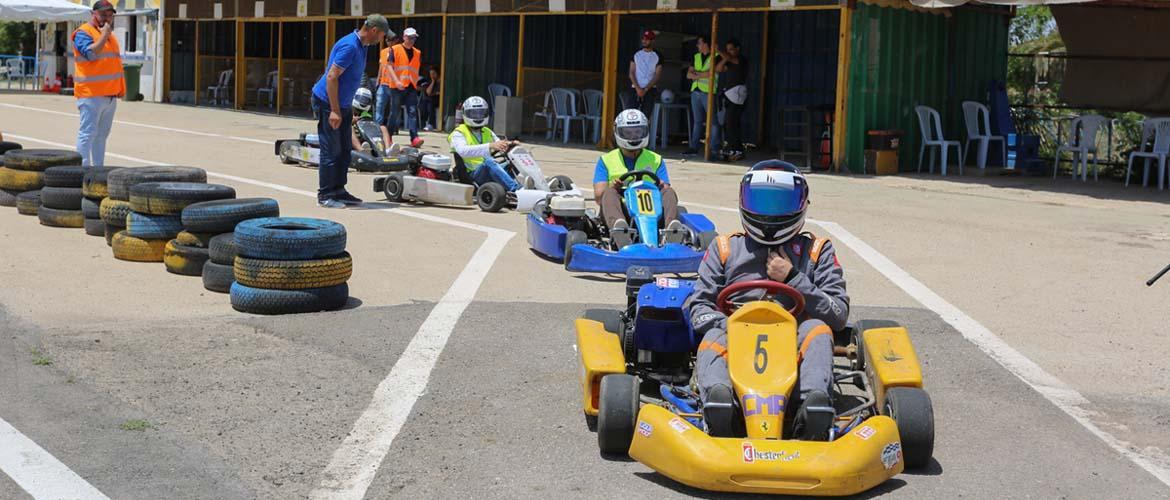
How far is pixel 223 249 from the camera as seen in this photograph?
7.68 m

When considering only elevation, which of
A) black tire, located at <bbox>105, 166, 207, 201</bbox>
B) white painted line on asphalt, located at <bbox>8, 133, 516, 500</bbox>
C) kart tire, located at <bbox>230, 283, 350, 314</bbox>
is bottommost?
white painted line on asphalt, located at <bbox>8, 133, 516, 500</bbox>

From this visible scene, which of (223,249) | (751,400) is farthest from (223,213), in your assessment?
(751,400)

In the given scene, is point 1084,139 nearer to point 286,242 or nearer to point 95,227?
point 95,227

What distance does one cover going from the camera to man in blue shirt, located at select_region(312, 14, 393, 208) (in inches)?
454

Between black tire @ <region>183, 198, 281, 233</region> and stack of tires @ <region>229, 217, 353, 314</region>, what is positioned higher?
black tire @ <region>183, 198, 281, 233</region>

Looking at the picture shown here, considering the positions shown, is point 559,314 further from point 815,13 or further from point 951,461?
point 815,13

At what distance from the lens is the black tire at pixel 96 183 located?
9602 millimetres

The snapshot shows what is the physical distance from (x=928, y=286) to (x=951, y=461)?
402 centimetres

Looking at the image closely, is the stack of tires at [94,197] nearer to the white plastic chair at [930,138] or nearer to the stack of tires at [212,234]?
the stack of tires at [212,234]

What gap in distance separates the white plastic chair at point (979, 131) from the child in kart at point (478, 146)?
27.6 ft

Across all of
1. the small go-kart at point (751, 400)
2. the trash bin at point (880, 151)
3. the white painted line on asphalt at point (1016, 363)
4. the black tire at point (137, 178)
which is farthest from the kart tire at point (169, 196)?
the trash bin at point (880, 151)

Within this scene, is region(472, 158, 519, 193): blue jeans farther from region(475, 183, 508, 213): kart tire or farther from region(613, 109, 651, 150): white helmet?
region(613, 109, 651, 150): white helmet

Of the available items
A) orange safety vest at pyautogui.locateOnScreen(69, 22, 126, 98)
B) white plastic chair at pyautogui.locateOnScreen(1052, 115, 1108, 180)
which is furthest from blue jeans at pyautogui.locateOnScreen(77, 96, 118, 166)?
white plastic chair at pyautogui.locateOnScreen(1052, 115, 1108, 180)

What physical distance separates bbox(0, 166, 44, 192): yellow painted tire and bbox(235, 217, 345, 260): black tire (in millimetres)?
4337
